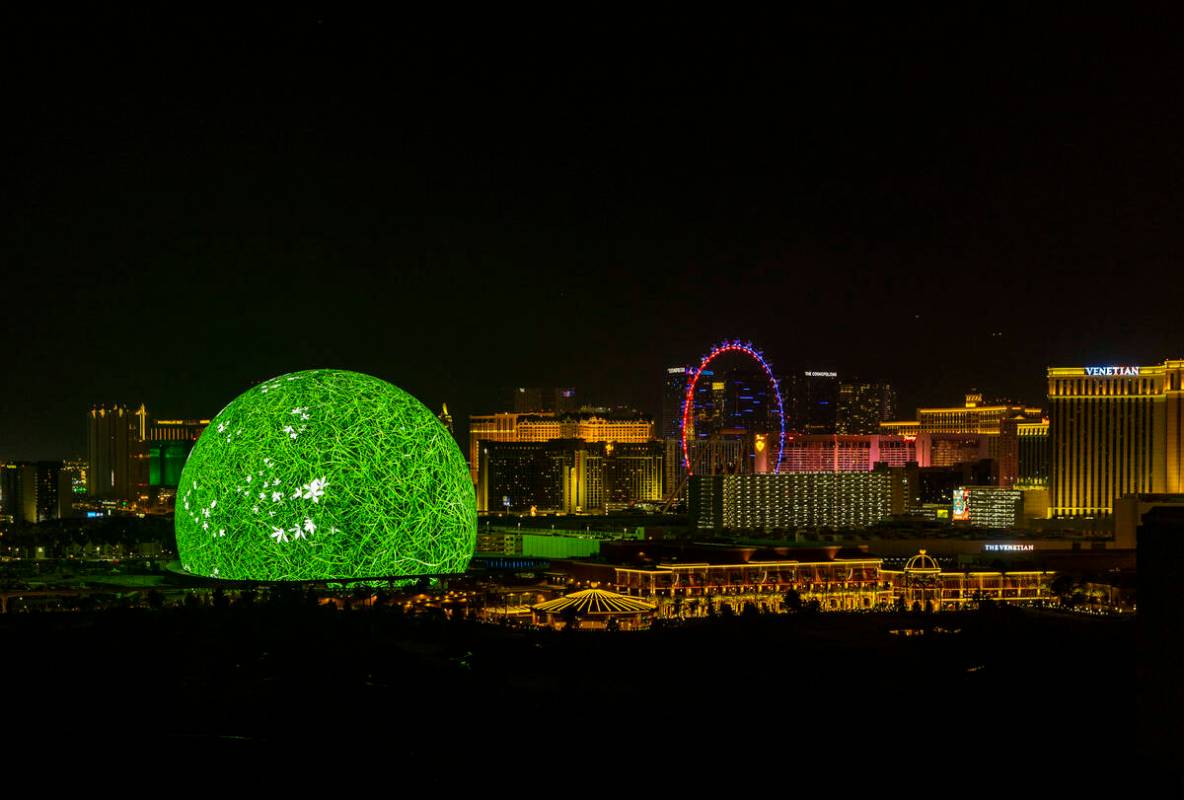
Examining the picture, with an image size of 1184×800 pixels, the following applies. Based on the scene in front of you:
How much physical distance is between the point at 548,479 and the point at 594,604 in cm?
7411

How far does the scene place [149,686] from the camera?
23016 millimetres

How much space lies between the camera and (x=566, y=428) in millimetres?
129375

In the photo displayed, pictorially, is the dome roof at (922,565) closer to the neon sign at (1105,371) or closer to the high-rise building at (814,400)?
the neon sign at (1105,371)

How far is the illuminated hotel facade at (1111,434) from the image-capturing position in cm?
8038

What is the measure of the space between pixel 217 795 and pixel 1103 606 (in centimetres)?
3147

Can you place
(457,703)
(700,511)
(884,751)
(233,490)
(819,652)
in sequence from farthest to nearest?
(700,511) → (233,490) → (819,652) → (457,703) → (884,751)

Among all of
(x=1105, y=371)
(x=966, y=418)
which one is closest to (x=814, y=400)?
(x=966, y=418)

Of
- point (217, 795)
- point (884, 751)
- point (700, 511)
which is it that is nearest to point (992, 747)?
point (884, 751)

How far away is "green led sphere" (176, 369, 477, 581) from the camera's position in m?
31.5

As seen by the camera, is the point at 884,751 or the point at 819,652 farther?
the point at 819,652

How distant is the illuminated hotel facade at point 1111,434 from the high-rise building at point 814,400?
50700 mm

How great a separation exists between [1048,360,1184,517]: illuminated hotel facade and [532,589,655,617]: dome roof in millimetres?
50916

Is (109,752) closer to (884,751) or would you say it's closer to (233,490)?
(884,751)

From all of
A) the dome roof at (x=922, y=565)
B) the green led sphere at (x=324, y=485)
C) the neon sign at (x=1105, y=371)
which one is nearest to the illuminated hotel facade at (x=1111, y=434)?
the neon sign at (x=1105, y=371)
